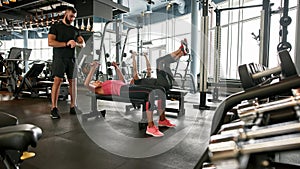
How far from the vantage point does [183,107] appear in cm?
340

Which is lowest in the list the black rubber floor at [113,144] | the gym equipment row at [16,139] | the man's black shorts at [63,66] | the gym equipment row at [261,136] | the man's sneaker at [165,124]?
the black rubber floor at [113,144]

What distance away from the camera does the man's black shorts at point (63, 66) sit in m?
3.03

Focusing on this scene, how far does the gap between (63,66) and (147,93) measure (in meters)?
1.41

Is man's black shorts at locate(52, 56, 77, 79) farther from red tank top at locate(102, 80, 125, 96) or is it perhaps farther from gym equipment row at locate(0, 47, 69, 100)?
gym equipment row at locate(0, 47, 69, 100)

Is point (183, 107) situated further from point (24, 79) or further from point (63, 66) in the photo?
point (24, 79)

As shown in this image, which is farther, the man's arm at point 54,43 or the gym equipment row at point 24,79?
the gym equipment row at point 24,79

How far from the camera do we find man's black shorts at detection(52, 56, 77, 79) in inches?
119

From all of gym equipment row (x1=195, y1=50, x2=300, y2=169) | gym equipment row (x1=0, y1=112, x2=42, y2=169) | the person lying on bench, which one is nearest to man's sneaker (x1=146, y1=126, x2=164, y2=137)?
the person lying on bench

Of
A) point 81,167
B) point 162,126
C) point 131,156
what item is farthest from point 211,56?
point 81,167

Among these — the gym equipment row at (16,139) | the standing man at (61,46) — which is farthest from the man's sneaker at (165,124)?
the gym equipment row at (16,139)

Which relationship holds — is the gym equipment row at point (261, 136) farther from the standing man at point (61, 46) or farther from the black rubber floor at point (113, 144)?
Answer: the standing man at point (61, 46)

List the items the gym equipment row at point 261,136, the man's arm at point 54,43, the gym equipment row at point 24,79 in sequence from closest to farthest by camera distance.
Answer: the gym equipment row at point 261,136 → the man's arm at point 54,43 → the gym equipment row at point 24,79

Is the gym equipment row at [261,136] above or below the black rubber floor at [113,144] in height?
above

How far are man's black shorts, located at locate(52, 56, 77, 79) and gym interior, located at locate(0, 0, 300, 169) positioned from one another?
1.37 feet
